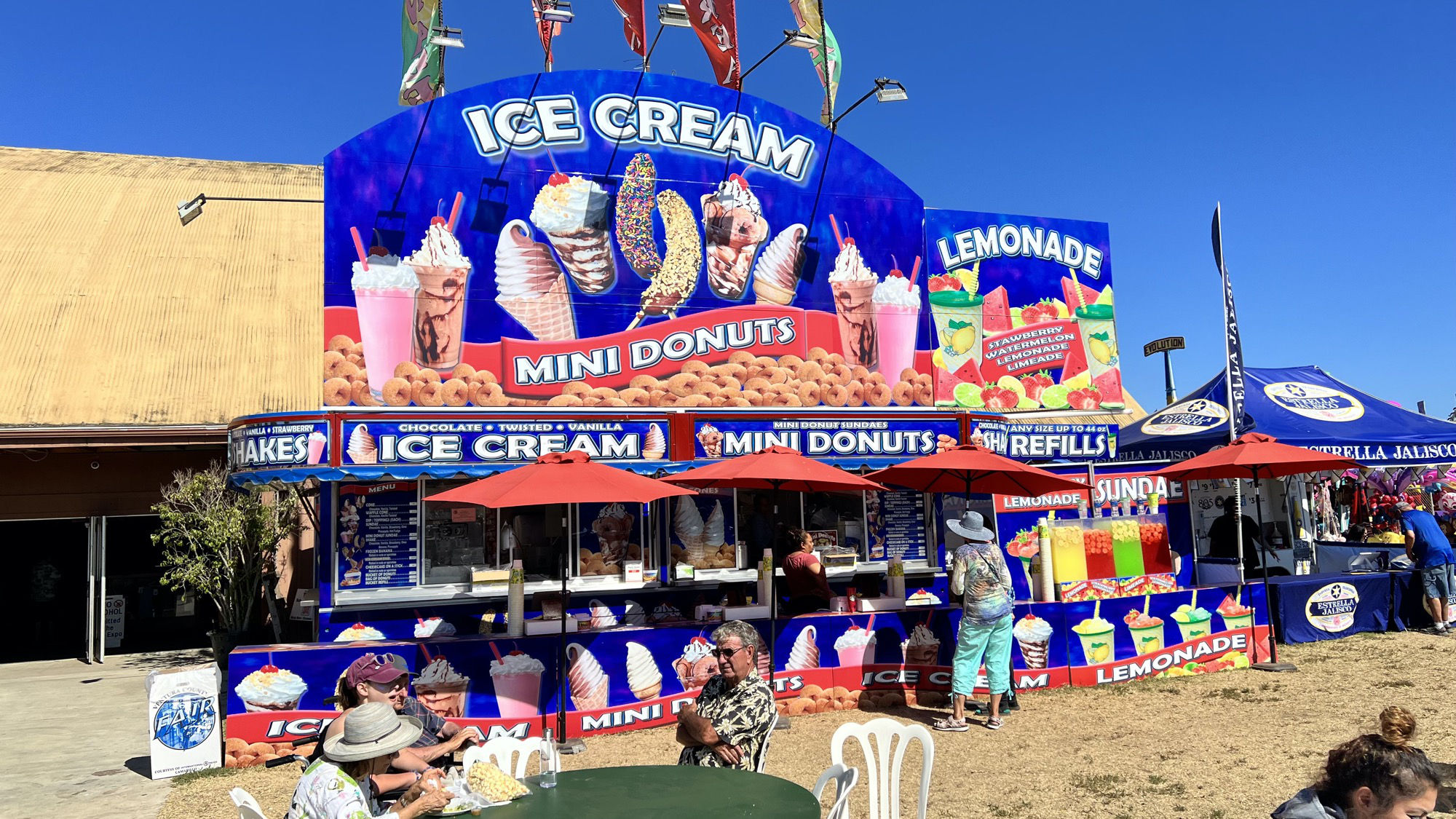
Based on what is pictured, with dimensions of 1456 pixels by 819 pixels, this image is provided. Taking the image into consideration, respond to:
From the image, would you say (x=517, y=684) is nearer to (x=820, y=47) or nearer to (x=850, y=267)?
(x=850, y=267)

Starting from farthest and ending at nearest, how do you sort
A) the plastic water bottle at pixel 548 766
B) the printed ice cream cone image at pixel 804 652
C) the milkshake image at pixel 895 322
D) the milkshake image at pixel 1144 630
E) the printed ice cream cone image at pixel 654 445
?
the milkshake image at pixel 895 322, the printed ice cream cone image at pixel 654 445, the milkshake image at pixel 1144 630, the printed ice cream cone image at pixel 804 652, the plastic water bottle at pixel 548 766

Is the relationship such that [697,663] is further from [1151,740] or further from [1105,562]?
[1105,562]

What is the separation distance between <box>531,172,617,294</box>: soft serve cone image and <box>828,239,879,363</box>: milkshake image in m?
3.13

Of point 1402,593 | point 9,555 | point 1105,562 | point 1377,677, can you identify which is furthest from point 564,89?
point 9,555

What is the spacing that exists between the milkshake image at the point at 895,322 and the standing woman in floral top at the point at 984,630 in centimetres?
481

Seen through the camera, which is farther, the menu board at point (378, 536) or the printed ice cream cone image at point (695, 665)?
the menu board at point (378, 536)

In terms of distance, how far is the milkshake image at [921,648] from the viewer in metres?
10.0

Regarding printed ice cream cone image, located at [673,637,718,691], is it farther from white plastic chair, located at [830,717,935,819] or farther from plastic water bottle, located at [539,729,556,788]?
plastic water bottle, located at [539,729,556,788]

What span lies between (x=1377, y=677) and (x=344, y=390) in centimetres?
1143

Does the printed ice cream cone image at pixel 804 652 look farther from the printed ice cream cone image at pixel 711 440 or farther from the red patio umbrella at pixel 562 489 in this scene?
the printed ice cream cone image at pixel 711 440

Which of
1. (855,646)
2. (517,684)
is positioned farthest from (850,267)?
(517,684)

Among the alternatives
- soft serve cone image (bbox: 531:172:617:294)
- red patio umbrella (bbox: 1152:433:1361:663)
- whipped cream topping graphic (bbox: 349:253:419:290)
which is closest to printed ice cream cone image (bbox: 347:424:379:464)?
whipped cream topping graphic (bbox: 349:253:419:290)

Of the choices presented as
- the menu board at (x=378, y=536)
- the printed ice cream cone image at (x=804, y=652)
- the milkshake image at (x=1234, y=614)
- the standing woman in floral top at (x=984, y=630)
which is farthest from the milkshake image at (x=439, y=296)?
the milkshake image at (x=1234, y=614)

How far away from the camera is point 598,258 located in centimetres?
1248
